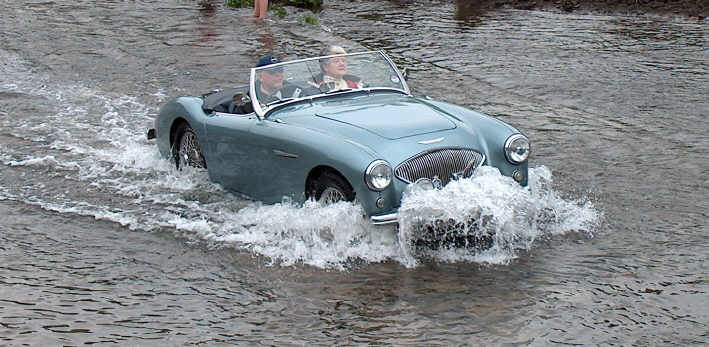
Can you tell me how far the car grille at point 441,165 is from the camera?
7.38 m

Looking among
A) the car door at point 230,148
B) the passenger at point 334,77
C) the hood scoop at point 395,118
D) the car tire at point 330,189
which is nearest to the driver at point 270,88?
the car door at point 230,148

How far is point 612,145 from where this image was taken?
10.8 m

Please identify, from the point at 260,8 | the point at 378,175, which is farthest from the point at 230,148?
the point at 260,8

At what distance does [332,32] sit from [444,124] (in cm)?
1181

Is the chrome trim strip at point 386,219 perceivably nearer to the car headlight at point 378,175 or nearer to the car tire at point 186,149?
the car headlight at point 378,175

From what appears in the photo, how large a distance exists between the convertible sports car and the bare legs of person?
438 inches

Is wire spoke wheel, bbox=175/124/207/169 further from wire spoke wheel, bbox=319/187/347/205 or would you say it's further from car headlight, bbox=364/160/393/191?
car headlight, bbox=364/160/393/191

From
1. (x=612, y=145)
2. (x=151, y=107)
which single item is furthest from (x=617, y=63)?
(x=151, y=107)

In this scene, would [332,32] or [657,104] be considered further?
[332,32]

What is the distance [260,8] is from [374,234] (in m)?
14.0

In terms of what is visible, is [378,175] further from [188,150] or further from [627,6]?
[627,6]

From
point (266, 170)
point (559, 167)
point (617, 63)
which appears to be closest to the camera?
point (266, 170)

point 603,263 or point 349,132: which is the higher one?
point 349,132

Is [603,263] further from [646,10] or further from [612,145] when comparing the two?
[646,10]
